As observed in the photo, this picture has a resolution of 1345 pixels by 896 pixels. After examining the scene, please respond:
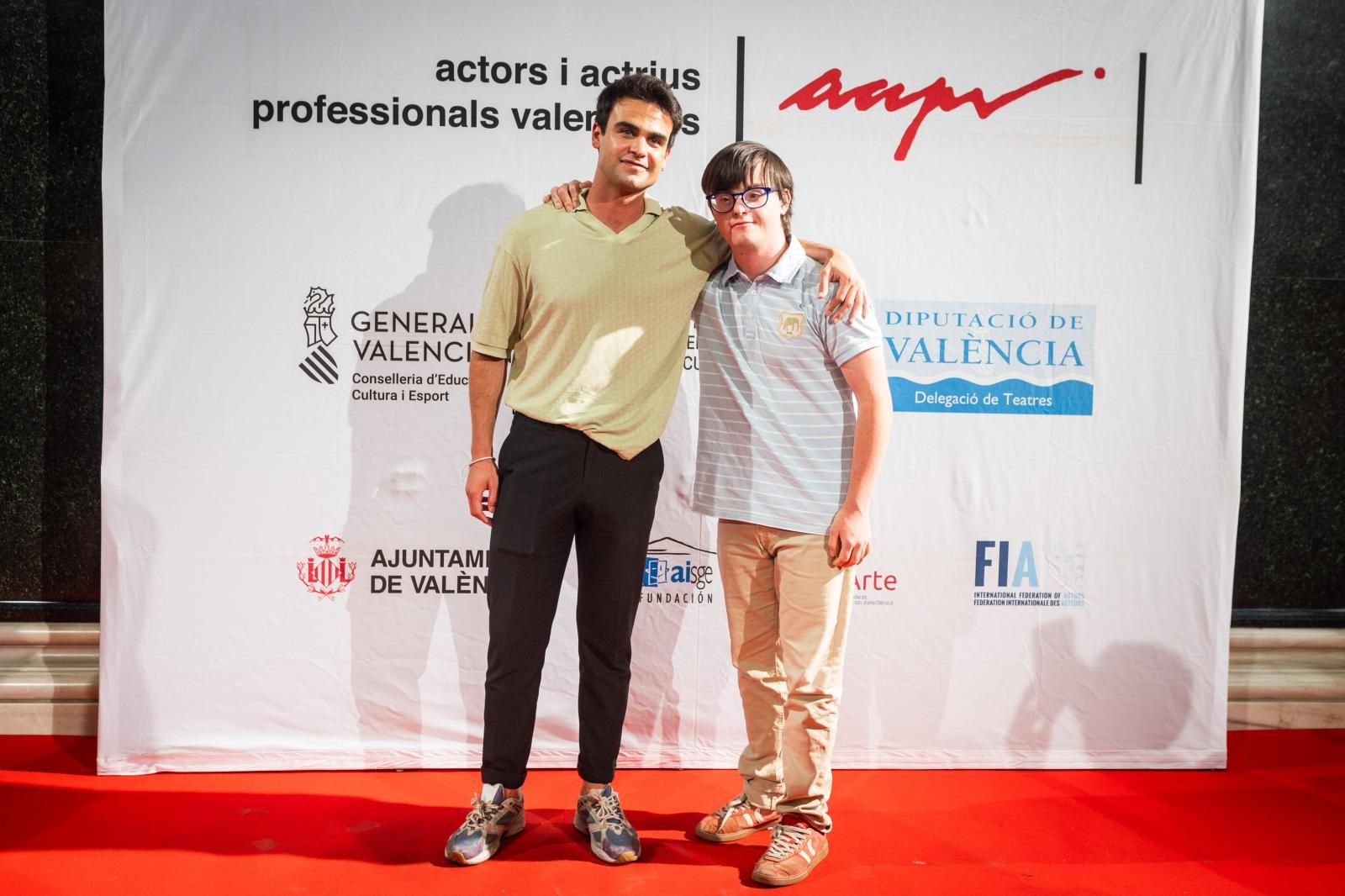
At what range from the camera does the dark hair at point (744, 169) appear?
1976mm

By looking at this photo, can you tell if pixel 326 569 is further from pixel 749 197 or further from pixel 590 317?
pixel 749 197

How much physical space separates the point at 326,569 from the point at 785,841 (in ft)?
4.95

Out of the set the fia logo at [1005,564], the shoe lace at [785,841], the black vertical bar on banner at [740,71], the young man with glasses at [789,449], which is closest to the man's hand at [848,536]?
the young man with glasses at [789,449]

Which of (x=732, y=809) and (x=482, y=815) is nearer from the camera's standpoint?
(x=482, y=815)

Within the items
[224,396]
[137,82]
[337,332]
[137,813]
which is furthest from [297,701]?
[137,82]

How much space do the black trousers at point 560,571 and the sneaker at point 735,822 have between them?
30cm

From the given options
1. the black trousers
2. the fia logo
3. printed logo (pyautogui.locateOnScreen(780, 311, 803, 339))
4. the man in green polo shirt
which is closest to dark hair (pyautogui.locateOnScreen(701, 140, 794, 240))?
the man in green polo shirt

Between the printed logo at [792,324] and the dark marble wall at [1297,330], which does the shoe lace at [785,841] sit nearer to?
the printed logo at [792,324]

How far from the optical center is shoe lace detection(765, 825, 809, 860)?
6.77 feet

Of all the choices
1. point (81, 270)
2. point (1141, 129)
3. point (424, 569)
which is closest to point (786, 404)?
point (424, 569)

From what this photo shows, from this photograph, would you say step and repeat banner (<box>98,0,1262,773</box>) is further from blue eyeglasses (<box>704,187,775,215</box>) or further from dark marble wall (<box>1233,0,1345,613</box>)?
blue eyeglasses (<box>704,187,775,215</box>)

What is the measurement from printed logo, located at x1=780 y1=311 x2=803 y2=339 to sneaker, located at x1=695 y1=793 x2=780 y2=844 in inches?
46.1

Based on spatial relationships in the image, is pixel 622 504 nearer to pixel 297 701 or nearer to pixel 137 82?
pixel 297 701
